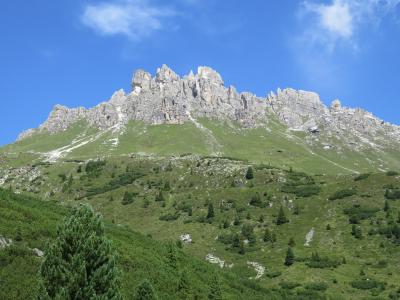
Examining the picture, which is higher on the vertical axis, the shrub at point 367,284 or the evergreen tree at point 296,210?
the evergreen tree at point 296,210

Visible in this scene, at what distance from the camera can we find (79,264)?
21219 mm

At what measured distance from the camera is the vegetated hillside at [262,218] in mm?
78125

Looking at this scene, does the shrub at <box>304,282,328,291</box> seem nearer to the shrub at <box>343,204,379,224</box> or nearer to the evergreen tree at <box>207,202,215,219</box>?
the shrub at <box>343,204,379,224</box>

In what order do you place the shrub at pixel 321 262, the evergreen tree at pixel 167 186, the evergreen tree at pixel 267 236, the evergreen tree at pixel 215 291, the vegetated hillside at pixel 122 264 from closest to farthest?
the vegetated hillside at pixel 122 264 → the evergreen tree at pixel 215 291 → the shrub at pixel 321 262 → the evergreen tree at pixel 267 236 → the evergreen tree at pixel 167 186

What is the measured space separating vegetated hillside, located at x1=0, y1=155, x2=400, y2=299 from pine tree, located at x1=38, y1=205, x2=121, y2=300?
17620 millimetres

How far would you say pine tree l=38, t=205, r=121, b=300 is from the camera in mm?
20750

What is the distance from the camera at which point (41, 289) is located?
67.7 ft

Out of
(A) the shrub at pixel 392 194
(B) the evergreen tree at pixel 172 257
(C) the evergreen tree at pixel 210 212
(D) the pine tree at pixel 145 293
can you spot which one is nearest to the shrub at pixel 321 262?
(C) the evergreen tree at pixel 210 212

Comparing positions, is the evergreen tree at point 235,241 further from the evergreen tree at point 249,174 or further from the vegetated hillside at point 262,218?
the evergreen tree at point 249,174

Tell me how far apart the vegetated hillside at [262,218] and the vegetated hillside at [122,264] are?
21.2 inches

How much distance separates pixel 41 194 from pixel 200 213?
2427 inches

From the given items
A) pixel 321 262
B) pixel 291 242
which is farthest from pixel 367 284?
pixel 291 242

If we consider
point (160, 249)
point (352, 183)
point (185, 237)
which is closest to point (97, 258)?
point (160, 249)

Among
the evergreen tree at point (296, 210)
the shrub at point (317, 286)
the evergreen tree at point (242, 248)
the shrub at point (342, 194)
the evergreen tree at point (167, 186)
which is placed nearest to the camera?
the shrub at point (317, 286)
